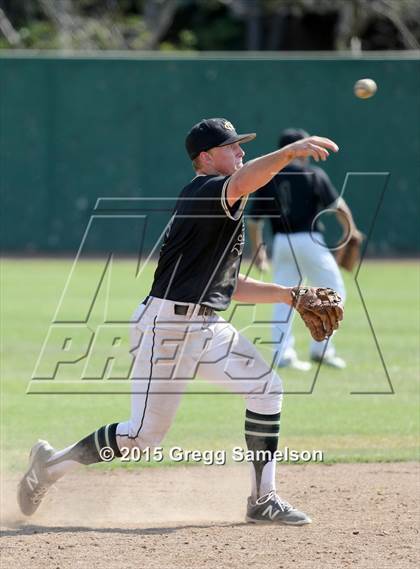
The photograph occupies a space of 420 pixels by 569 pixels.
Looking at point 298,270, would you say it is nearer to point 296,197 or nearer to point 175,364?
point 296,197

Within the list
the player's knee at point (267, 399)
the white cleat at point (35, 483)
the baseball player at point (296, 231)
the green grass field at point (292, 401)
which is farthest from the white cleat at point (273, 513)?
the baseball player at point (296, 231)

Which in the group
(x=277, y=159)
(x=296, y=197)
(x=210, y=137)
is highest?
(x=277, y=159)

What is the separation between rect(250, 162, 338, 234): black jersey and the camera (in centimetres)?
1068

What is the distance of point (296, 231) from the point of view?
35.1ft

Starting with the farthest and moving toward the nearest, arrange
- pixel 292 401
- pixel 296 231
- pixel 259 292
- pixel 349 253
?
1. pixel 349 253
2. pixel 296 231
3. pixel 292 401
4. pixel 259 292

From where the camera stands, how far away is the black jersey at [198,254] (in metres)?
5.59

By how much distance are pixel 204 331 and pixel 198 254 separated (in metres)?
0.41

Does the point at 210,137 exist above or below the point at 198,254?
above

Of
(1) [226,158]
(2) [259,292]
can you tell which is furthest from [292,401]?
(1) [226,158]

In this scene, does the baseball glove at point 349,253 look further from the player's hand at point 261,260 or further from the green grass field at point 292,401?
the player's hand at point 261,260

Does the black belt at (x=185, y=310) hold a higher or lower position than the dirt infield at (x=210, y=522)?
higher

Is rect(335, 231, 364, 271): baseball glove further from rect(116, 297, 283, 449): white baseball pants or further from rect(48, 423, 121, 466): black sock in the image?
rect(48, 423, 121, 466): black sock

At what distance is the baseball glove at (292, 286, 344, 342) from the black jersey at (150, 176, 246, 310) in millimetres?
392

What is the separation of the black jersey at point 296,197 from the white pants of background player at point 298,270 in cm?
12
